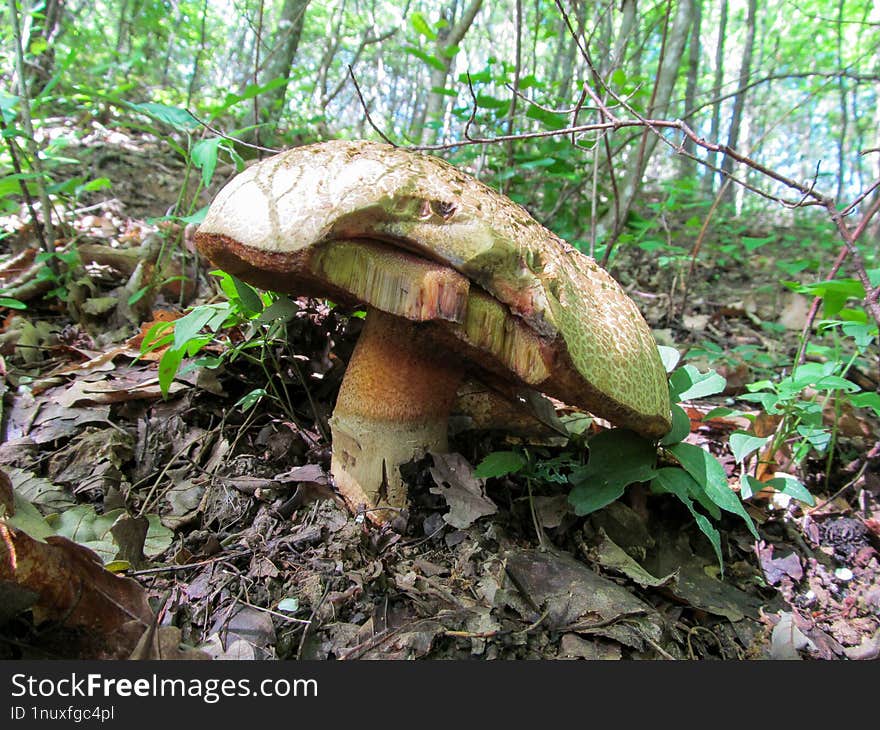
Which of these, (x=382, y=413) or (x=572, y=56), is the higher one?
(x=572, y=56)

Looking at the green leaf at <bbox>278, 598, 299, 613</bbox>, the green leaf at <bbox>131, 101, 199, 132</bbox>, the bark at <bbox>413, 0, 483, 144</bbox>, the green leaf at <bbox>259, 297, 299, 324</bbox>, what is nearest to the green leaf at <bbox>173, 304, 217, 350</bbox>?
the green leaf at <bbox>259, 297, 299, 324</bbox>

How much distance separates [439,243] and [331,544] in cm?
94

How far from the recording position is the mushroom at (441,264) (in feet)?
4.57

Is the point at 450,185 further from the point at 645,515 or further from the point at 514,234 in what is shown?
the point at 645,515

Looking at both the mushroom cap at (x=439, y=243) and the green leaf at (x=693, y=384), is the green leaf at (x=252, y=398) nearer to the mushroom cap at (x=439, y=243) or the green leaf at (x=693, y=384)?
the mushroom cap at (x=439, y=243)

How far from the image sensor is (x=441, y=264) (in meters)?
1.44

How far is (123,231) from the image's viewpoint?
3.73 metres

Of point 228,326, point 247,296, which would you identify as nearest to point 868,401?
point 247,296

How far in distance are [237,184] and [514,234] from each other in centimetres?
74

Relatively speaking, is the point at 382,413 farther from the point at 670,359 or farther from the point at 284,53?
the point at 284,53

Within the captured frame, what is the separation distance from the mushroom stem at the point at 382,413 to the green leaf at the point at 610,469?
1.76 feet

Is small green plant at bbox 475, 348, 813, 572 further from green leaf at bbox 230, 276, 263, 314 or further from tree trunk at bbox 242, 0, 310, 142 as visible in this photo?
tree trunk at bbox 242, 0, 310, 142

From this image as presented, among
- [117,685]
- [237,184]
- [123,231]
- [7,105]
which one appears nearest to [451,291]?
[237,184]

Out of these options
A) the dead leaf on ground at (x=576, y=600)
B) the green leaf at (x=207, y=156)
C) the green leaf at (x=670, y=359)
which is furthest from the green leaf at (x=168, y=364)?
the green leaf at (x=670, y=359)
